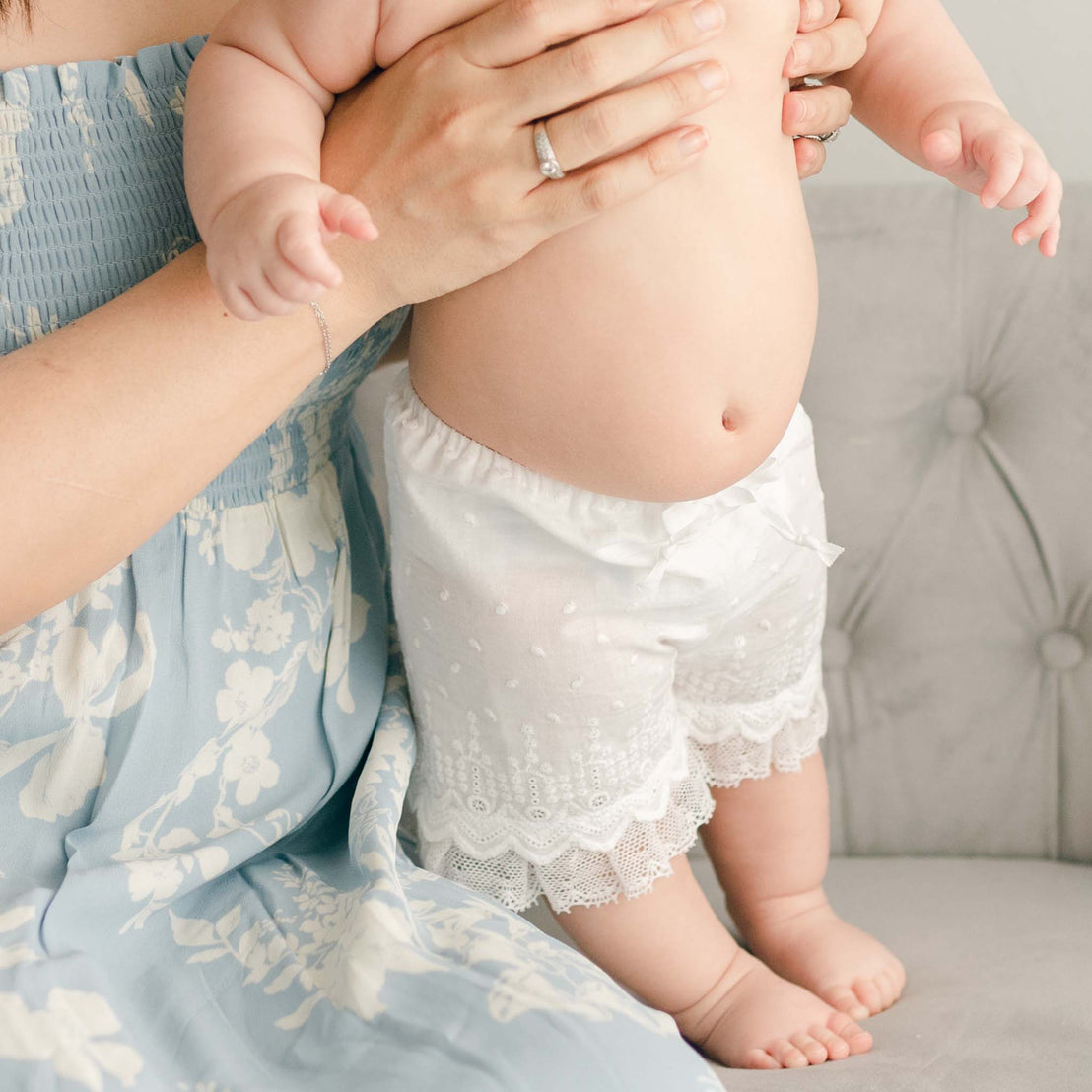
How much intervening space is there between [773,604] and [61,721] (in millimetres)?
539

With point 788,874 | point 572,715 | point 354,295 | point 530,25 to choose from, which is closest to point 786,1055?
point 788,874

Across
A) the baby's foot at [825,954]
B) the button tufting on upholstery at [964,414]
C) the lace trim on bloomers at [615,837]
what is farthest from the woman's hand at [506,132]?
the baby's foot at [825,954]

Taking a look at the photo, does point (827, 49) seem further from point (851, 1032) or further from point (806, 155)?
point (851, 1032)

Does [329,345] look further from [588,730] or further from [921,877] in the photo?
[921,877]

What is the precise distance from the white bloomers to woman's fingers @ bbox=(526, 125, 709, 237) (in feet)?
0.61

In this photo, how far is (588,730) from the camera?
0.87 m

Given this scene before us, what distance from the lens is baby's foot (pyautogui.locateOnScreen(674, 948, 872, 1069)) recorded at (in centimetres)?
92

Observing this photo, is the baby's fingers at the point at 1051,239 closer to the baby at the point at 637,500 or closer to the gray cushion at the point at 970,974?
the baby at the point at 637,500

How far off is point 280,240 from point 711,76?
29 centimetres

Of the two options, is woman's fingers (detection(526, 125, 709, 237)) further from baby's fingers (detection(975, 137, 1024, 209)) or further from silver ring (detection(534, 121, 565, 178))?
baby's fingers (detection(975, 137, 1024, 209))

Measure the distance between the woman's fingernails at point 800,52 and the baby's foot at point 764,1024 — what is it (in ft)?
2.30

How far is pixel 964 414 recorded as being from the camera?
1161 mm

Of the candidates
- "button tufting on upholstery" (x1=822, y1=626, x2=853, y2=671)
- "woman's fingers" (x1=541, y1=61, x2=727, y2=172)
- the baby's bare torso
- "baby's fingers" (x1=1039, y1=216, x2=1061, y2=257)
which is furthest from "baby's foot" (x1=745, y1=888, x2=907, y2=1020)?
"woman's fingers" (x1=541, y1=61, x2=727, y2=172)

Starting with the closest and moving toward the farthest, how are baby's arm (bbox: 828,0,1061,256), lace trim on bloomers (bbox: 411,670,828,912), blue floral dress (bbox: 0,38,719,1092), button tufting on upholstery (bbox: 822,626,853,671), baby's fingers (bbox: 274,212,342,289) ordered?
baby's fingers (bbox: 274,212,342,289), blue floral dress (bbox: 0,38,719,1092), baby's arm (bbox: 828,0,1061,256), lace trim on bloomers (bbox: 411,670,828,912), button tufting on upholstery (bbox: 822,626,853,671)
